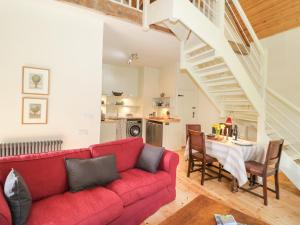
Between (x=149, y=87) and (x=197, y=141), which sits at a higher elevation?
(x=149, y=87)

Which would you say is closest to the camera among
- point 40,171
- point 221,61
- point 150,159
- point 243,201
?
point 40,171

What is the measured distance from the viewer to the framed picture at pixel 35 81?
3.01 meters

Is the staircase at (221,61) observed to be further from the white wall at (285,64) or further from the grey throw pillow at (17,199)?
Answer: the grey throw pillow at (17,199)

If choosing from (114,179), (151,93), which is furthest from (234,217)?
(151,93)

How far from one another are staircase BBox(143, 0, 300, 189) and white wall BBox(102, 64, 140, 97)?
341 centimetres

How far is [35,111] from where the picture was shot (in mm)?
3082

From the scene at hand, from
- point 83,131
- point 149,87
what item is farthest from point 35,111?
point 149,87

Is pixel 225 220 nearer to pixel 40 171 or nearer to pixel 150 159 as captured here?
pixel 150 159

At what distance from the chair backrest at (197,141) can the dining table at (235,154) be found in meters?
0.23

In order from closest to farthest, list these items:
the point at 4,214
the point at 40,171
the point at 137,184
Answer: the point at 4,214 → the point at 40,171 → the point at 137,184

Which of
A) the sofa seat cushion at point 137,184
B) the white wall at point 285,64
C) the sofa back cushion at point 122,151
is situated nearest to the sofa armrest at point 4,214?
the sofa seat cushion at point 137,184

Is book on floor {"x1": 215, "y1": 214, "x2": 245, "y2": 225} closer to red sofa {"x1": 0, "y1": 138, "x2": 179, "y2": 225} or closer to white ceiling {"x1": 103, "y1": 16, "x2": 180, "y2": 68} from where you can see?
red sofa {"x1": 0, "y1": 138, "x2": 179, "y2": 225}

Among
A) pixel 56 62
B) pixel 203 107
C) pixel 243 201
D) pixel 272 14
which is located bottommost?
pixel 243 201

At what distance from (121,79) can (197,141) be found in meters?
4.33
